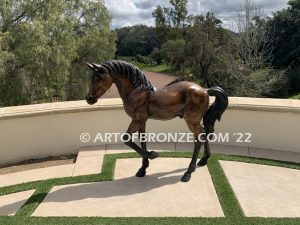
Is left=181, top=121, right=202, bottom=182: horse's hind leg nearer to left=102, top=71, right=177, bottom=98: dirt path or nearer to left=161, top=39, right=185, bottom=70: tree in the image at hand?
left=102, top=71, right=177, bottom=98: dirt path

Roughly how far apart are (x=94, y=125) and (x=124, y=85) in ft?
8.00

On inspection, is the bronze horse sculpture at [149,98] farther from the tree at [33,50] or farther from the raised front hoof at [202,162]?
the tree at [33,50]

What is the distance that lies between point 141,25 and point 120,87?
7404 centimetres

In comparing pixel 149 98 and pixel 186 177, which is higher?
pixel 149 98

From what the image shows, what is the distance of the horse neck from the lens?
5.27 meters

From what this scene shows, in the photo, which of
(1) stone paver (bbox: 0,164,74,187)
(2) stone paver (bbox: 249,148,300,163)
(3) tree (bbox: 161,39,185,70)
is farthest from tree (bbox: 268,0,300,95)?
(1) stone paver (bbox: 0,164,74,187)

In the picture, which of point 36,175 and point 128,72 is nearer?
point 128,72

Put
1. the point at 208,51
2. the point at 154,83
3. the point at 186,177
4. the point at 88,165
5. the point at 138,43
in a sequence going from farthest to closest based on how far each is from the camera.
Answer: the point at 138,43, the point at 154,83, the point at 208,51, the point at 88,165, the point at 186,177

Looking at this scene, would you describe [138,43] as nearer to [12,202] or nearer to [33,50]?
[33,50]

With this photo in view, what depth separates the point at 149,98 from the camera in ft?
17.7

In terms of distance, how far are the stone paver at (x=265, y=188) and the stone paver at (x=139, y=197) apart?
16.1 inches

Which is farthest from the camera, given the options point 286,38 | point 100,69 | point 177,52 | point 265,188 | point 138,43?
point 138,43

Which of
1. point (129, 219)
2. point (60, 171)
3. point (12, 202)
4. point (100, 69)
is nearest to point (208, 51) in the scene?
point (60, 171)

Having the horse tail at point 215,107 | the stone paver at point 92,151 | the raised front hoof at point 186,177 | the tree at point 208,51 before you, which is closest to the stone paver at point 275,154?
the horse tail at point 215,107
